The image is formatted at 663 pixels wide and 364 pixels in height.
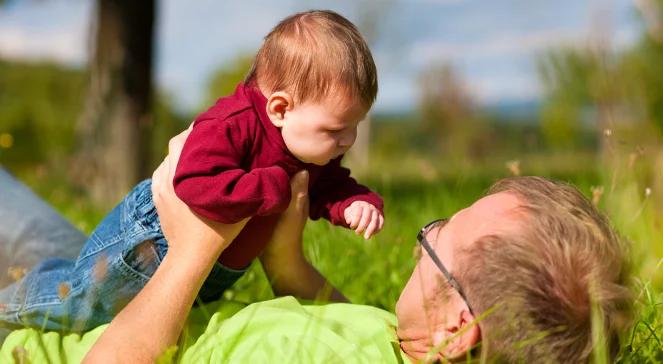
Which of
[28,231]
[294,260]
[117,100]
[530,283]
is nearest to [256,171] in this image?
[294,260]

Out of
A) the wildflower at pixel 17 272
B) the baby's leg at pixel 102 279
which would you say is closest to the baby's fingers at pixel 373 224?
the baby's leg at pixel 102 279

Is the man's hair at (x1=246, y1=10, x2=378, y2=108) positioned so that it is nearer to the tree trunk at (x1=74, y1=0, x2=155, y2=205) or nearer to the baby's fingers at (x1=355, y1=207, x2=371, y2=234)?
the baby's fingers at (x1=355, y1=207, x2=371, y2=234)

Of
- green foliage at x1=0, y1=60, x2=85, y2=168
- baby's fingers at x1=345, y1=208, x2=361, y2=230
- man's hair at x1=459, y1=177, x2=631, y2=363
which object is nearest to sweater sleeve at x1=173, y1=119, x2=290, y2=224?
baby's fingers at x1=345, y1=208, x2=361, y2=230

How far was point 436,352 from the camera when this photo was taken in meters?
1.87

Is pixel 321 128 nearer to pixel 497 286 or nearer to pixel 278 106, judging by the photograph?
pixel 278 106

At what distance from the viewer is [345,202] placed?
2279 mm

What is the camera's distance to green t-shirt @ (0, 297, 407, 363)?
1.95 meters

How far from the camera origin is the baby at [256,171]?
202cm

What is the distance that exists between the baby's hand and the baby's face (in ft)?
0.49

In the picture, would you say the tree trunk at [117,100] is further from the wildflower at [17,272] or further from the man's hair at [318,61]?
the man's hair at [318,61]

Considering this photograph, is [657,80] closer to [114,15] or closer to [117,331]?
[114,15]

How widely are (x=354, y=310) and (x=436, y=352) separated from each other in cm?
42

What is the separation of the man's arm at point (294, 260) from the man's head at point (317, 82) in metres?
0.14

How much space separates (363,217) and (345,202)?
0.10 meters
